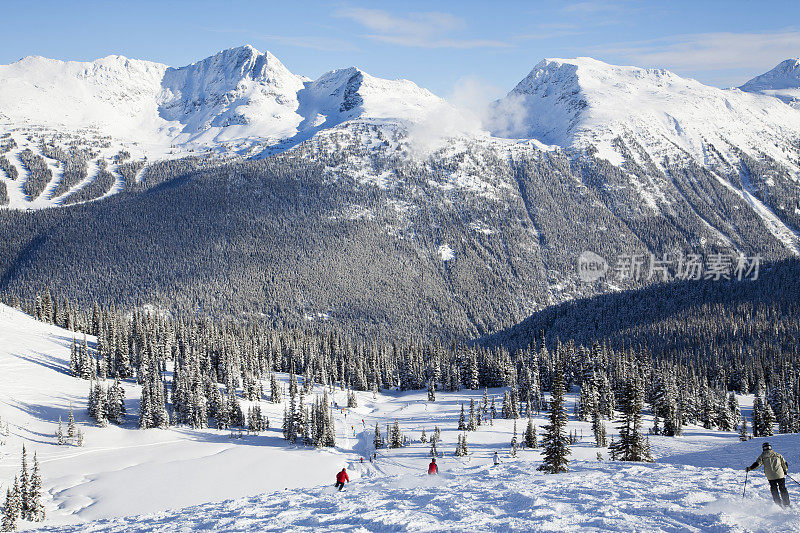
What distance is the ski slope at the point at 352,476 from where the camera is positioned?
25.2m

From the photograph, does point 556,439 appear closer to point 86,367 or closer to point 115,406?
point 115,406

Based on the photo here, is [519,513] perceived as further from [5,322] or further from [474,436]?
[5,322]

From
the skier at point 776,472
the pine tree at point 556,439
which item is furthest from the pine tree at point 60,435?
the skier at point 776,472

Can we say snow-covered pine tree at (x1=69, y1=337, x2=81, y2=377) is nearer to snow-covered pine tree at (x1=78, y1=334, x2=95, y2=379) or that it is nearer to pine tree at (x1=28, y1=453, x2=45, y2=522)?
snow-covered pine tree at (x1=78, y1=334, x2=95, y2=379)

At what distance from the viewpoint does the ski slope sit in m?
25.2

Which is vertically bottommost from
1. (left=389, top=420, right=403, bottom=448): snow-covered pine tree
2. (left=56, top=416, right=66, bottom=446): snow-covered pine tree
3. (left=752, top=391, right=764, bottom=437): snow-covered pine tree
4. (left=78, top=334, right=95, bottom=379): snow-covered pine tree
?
(left=752, top=391, right=764, bottom=437): snow-covered pine tree

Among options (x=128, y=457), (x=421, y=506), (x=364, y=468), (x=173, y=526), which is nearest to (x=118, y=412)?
(x=128, y=457)

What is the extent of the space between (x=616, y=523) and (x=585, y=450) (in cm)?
7056

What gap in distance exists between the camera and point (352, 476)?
7500cm

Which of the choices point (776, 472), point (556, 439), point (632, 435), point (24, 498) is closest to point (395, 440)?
point (632, 435)

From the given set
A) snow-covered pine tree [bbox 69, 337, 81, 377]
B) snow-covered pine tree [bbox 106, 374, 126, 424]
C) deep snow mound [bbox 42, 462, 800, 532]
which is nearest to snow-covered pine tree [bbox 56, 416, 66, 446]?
→ snow-covered pine tree [bbox 106, 374, 126, 424]

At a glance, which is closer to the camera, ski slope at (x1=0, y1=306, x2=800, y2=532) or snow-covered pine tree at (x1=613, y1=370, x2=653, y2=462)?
ski slope at (x1=0, y1=306, x2=800, y2=532)

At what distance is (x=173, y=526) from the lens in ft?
93.9

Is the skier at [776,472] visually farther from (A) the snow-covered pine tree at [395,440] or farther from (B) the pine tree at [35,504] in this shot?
(A) the snow-covered pine tree at [395,440]
